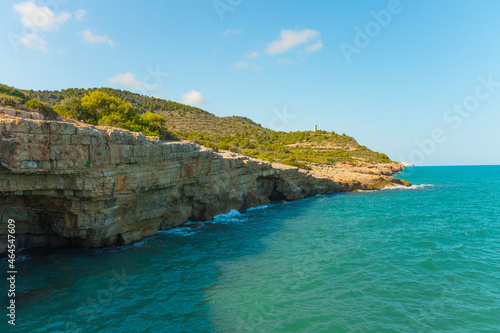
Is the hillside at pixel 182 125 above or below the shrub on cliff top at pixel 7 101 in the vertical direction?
above

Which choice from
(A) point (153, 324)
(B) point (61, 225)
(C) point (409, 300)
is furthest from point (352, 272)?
(B) point (61, 225)

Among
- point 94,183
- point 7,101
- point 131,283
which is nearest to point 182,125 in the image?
point 7,101

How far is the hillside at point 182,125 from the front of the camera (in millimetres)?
25141

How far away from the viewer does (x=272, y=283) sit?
13086 millimetres

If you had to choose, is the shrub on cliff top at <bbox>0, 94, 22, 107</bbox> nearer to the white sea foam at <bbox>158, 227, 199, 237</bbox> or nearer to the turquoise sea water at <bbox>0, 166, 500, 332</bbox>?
the turquoise sea water at <bbox>0, 166, 500, 332</bbox>

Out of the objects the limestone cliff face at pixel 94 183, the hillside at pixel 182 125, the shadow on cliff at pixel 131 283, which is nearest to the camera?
the shadow on cliff at pixel 131 283

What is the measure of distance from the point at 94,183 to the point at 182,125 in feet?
190

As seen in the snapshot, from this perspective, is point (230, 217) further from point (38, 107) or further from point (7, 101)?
point (7, 101)

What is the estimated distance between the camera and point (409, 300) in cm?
1166

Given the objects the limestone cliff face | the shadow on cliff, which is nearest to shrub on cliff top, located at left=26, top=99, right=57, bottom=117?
the limestone cliff face

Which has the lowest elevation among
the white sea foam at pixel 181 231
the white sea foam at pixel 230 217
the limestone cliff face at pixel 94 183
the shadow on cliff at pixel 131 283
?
the shadow on cliff at pixel 131 283

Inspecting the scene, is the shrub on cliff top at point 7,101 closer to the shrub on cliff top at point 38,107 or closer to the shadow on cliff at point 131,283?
the shrub on cliff top at point 38,107

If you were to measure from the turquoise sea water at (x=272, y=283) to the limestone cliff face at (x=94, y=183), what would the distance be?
1533mm

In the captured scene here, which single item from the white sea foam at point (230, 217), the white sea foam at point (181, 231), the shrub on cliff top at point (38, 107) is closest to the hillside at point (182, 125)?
the shrub on cliff top at point (38, 107)
